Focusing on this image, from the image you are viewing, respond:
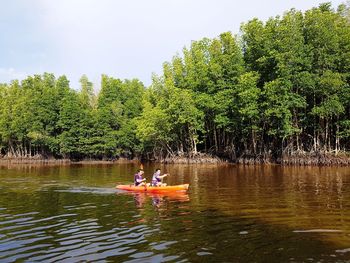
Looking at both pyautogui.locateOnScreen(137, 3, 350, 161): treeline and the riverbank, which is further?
pyautogui.locateOnScreen(137, 3, 350, 161): treeline

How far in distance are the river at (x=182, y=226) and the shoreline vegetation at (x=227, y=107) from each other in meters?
17.2

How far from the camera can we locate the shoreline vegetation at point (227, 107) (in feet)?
118

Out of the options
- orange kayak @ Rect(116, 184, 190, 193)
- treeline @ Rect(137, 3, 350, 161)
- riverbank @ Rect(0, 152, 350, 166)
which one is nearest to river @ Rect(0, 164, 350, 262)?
orange kayak @ Rect(116, 184, 190, 193)

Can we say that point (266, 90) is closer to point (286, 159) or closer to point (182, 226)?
point (286, 159)

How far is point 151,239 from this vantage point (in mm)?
10492

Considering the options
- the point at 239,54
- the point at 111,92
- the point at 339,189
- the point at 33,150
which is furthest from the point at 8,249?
the point at 33,150

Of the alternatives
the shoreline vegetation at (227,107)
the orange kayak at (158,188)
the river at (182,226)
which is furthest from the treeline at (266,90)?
the orange kayak at (158,188)

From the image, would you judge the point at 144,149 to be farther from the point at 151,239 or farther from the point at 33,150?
the point at 151,239

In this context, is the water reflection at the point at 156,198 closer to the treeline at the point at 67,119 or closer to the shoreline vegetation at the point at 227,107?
the shoreline vegetation at the point at 227,107

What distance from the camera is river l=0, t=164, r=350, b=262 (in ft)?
29.7

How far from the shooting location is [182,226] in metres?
12.0

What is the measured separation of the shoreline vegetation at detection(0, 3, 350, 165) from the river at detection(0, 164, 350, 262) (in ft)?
56.4

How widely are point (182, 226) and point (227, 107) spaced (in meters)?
31.3

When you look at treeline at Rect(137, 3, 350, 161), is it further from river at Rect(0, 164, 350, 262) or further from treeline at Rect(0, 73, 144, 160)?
river at Rect(0, 164, 350, 262)
